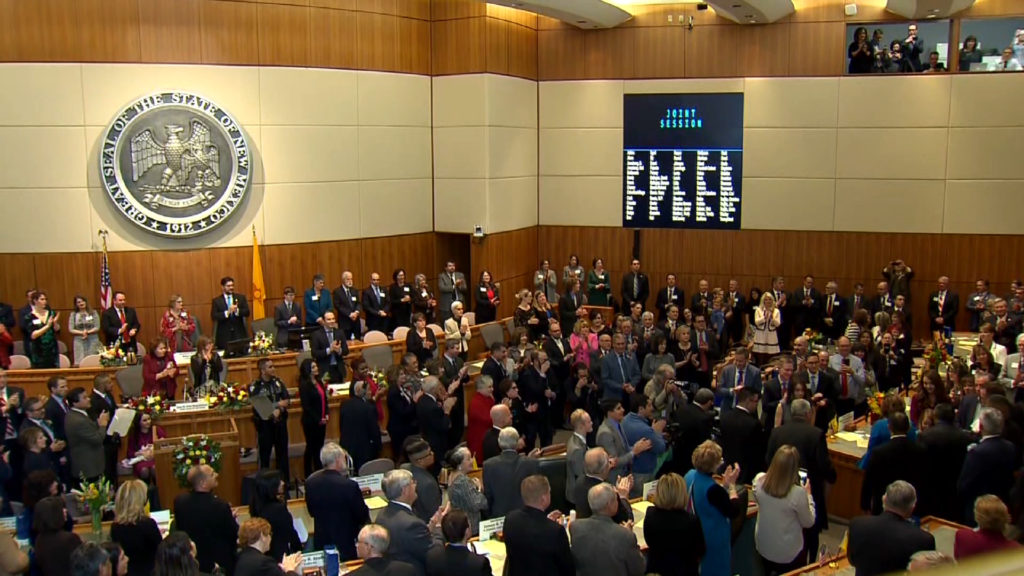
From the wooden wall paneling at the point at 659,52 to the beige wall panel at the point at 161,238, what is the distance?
7335 mm

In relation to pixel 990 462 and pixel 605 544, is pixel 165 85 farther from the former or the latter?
pixel 990 462

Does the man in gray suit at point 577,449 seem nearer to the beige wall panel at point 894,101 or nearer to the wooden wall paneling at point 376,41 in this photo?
the wooden wall paneling at point 376,41

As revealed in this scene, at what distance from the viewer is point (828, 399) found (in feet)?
31.8

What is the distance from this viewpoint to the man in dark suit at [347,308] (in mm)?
13977

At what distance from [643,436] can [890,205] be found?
10.3 m

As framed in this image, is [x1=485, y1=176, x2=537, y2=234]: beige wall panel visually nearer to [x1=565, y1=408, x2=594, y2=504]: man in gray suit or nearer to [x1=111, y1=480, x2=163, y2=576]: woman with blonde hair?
[x1=565, y1=408, x2=594, y2=504]: man in gray suit

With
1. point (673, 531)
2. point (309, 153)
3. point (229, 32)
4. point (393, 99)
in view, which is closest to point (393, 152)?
point (393, 99)

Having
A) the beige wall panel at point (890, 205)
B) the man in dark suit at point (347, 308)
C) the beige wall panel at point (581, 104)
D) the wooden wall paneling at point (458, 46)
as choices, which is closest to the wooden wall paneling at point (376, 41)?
the wooden wall paneling at point (458, 46)

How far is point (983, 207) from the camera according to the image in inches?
615

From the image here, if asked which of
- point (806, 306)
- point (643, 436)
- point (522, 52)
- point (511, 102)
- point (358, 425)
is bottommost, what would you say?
point (358, 425)

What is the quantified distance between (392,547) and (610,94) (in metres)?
12.9

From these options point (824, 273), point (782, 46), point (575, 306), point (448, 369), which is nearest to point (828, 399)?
point (448, 369)

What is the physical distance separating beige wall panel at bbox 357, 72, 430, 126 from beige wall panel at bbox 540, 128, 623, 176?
2.55 m

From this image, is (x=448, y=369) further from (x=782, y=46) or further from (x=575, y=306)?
(x=782, y=46)
